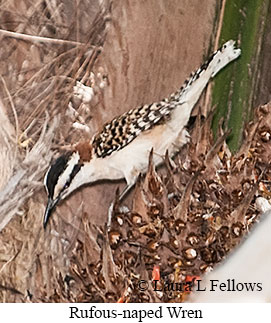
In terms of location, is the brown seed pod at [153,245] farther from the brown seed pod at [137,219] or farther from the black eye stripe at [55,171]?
the black eye stripe at [55,171]

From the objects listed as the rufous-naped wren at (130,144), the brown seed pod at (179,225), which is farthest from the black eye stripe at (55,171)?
the brown seed pod at (179,225)

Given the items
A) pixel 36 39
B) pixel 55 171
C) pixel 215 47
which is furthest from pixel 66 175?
pixel 215 47

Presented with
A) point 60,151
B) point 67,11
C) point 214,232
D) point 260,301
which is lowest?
point 260,301

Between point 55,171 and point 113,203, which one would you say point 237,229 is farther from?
point 55,171

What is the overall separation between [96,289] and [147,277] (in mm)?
95

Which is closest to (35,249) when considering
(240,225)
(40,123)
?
(40,123)

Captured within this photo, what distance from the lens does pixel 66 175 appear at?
137 cm

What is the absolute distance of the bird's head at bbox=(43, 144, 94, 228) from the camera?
4.48 ft

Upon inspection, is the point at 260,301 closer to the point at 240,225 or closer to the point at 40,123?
the point at 240,225

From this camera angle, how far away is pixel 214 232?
4.47 feet
